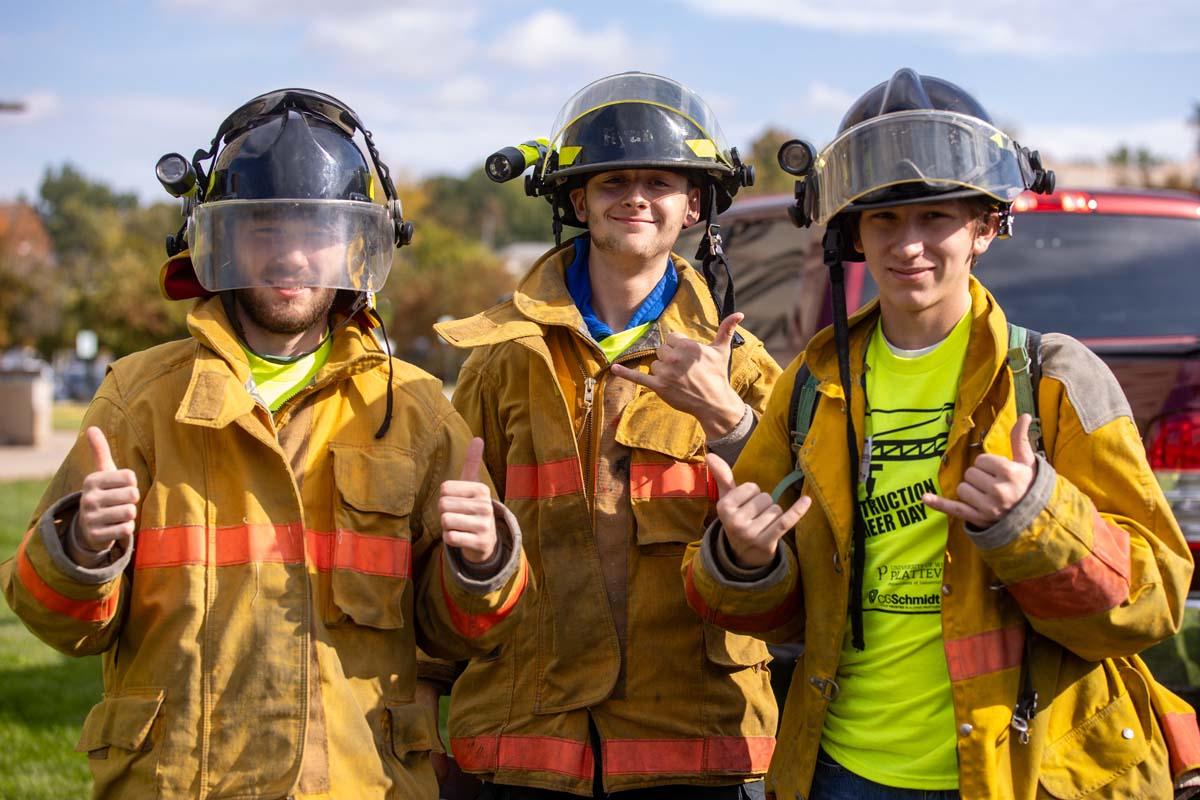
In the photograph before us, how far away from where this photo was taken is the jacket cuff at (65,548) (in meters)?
2.56

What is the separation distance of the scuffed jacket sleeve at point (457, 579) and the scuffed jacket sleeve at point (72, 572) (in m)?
0.64

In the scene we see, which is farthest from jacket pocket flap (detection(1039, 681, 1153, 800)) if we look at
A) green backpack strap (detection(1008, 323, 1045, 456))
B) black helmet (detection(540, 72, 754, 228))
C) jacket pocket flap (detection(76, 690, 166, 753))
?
jacket pocket flap (detection(76, 690, 166, 753))

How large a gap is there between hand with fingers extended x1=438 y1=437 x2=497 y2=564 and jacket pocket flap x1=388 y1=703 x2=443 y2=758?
394mm

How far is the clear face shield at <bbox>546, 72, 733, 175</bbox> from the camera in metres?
3.42

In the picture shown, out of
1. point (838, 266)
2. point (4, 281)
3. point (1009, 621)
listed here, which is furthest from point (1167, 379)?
point (4, 281)

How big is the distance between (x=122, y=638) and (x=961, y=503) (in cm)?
179

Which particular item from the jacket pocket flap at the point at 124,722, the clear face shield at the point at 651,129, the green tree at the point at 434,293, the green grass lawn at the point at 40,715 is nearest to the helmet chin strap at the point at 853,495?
the clear face shield at the point at 651,129

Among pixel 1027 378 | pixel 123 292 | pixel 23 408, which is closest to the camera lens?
pixel 1027 378

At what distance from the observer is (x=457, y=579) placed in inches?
108

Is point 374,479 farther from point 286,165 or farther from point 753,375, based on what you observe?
point 753,375

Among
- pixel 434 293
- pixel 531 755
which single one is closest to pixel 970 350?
pixel 531 755

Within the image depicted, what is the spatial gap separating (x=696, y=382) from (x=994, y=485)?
91cm

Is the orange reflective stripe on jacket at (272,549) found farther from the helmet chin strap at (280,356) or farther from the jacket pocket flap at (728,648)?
the jacket pocket flap at (728,648)

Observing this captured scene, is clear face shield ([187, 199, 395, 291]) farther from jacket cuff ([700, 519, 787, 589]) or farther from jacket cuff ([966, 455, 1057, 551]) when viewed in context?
jacket cuff ([966, 455, 1057, 551])
